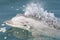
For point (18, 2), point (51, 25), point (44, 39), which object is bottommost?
point (44, 39)

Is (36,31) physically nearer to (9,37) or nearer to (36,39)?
(36,39)

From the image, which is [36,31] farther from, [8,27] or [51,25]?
[8,27]

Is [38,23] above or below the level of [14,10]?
below

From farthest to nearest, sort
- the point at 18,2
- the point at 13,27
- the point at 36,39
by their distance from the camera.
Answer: the point at 18,2
the point at 13,27
the point at 36,39

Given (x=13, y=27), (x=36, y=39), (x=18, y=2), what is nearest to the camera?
(x=36, y=39)

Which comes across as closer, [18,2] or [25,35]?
[25,35]

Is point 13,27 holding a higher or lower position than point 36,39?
higher

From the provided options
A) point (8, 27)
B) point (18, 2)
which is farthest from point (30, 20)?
point (18, 2)

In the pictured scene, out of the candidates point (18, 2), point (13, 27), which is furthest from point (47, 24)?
point (18, 2)

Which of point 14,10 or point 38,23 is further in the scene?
point 14,10
